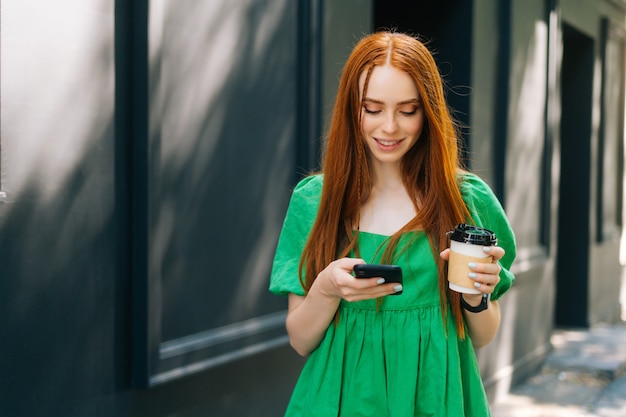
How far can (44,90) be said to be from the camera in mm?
2939

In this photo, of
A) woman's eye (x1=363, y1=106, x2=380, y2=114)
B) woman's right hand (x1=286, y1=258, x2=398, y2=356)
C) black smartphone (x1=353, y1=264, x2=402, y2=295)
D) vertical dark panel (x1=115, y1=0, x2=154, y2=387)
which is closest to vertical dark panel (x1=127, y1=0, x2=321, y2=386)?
vertical dark panel (x1=115, y1=0, x2=154, y2=387)

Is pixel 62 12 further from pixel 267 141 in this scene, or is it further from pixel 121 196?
pixel 267 141

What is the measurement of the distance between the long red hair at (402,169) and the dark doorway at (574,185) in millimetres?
7576

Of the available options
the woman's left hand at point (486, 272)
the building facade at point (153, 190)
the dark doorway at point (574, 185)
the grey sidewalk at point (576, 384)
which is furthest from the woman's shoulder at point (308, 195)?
the dark doorway at point (574, 185)

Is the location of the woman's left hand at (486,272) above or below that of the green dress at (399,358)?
above

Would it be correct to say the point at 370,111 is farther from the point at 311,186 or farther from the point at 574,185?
the point at 574,185

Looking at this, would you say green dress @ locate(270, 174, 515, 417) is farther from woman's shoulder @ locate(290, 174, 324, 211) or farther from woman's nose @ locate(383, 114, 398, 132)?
woman's nose @ locate(383, 114, 398, 132)

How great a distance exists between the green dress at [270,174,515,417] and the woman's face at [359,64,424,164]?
22 centimetres

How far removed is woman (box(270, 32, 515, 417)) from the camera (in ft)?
6.93

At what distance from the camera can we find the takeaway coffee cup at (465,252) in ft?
6.39

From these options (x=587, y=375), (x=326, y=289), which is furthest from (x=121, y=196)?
(x=587, y=375)

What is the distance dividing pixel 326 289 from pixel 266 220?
2.06 m

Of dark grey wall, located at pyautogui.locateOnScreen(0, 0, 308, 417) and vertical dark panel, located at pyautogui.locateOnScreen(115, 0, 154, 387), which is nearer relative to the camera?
dark grey wall, located at pyautogui.locateOnScreen(0, 0, 308, 417)

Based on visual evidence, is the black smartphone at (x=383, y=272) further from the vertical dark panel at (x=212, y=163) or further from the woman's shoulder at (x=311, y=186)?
the vertical dark panel at (x=212, y=163)
